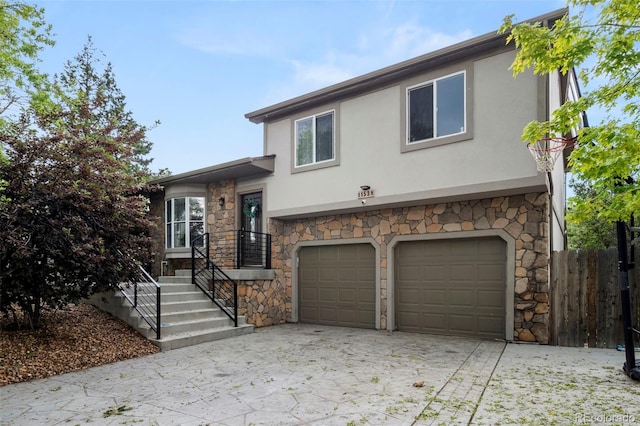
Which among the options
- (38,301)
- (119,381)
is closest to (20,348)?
(38,301)

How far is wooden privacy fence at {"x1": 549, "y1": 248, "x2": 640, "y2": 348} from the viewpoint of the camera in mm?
6488

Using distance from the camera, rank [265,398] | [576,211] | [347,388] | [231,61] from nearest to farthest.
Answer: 1. [265,398]
2. [347,388]
3. [576,211]
4. [231,61]

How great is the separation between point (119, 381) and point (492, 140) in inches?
279

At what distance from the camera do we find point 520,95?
6734 millimetres

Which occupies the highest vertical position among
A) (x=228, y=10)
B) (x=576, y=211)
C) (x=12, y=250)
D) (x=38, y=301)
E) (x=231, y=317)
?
(x=228, y=10)

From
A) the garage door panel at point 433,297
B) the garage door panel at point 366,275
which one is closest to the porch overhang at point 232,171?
the garage door panel at point 366,275

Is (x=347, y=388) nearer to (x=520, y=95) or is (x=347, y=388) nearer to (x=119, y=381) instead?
(x=119, y=381)

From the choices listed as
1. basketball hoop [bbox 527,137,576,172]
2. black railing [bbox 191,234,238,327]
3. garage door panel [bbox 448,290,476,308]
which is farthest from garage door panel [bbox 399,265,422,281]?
black railing [bbox 191,234,238,327]

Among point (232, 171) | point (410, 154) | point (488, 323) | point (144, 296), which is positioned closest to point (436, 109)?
point (410, 154)

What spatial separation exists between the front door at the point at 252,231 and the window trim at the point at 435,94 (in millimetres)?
4502

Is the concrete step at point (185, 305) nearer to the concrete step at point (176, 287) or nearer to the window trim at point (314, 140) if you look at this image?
the concrete step at point (176, 287)

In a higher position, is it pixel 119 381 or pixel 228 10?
pixel 228 10

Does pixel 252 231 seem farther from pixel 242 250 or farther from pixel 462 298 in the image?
pixel 462 298

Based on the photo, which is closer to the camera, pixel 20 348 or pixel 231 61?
pixel 20 348
